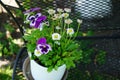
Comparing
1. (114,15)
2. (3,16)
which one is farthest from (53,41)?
(3,16)

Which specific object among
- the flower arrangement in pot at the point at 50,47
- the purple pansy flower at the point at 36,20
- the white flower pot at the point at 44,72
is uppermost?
the purple pansy flower at the point at 36,20

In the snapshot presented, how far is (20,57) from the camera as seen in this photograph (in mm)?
2064

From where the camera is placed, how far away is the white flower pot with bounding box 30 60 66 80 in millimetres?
1700

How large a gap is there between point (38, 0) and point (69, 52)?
1.70ft

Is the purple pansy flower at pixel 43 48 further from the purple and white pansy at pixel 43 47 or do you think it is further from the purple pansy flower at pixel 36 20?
the purple pansy flower at pixel 36 20

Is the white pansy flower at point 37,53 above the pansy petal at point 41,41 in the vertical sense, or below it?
below

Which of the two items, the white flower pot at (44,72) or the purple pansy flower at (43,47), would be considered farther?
the white flower pot at (44,72)

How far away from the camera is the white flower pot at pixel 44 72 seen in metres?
1.70

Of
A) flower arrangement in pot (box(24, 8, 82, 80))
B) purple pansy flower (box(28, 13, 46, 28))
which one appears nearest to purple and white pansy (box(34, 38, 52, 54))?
flower arrangement in pot (box(24, 8, 82, 80))

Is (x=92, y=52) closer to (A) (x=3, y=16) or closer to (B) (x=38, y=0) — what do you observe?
(B) (x=38, y=0)

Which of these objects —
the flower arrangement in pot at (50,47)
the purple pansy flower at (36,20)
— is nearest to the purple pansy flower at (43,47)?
the flower arrangement in pot at (50,47)

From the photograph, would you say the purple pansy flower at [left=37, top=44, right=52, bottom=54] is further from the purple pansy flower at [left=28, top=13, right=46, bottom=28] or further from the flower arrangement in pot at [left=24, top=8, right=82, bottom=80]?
the purple pansy flower at [left=28, top=13, right=46, bottom=28]

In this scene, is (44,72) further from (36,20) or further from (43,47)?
(36,20)

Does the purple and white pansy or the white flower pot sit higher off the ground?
the purple and white pansy
